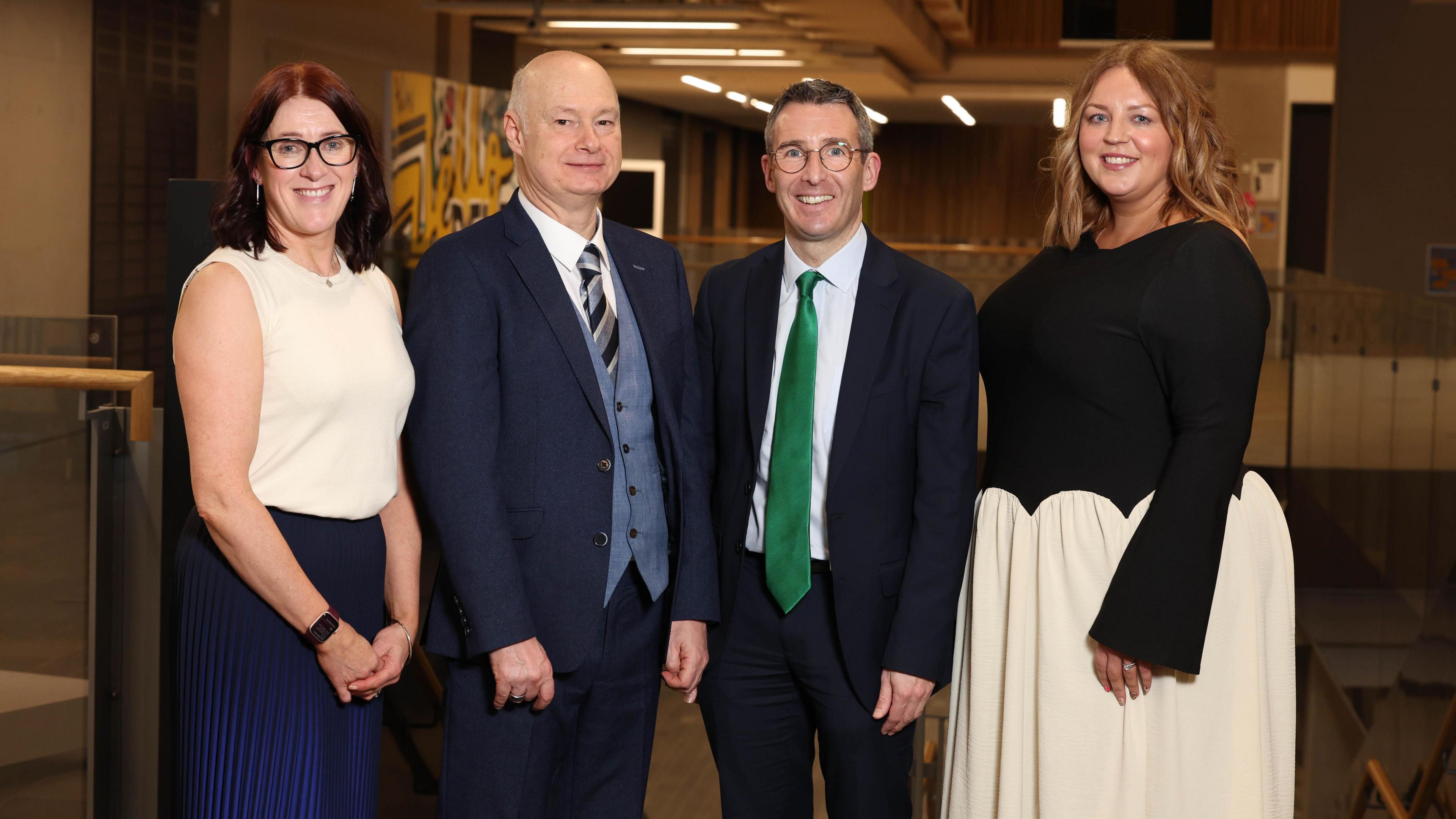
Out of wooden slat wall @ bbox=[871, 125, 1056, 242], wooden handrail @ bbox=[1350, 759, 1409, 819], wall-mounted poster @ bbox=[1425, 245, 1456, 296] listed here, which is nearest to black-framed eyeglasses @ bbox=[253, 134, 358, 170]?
wooden handrail @ bbox=[1350, 759, 1409, 819]

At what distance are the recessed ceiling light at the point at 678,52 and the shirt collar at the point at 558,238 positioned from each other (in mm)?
11937

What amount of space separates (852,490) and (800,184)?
54cm

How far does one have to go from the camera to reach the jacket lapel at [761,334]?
86.0 inches

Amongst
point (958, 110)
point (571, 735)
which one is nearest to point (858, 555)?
point (571, 735)

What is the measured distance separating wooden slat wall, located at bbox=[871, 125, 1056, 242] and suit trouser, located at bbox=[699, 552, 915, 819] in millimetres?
21936

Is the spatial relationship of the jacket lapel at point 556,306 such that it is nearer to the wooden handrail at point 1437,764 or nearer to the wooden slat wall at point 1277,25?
the wooden handrail at point 1437,764

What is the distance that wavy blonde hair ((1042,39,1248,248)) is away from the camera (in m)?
2.01

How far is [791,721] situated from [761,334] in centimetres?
70

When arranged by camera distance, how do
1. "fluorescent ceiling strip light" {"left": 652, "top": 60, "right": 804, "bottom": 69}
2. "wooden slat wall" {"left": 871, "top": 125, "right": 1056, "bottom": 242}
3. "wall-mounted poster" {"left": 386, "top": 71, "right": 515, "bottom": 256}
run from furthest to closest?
"wooden slat wall" {"left": 871, "top": 125, "right": 1056, "bottom": 242} → "fluorescent ceiling strip light" {"left": 652, "top": 60, "right": 804, "bottom": 69} → "wall-mounted poster" {"left": 386, "top": 71, "right": 515, "bottom": 256}

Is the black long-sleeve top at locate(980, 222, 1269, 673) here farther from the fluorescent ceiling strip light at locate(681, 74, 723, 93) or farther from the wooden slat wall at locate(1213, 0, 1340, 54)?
the wooden slat wall at locate(1213, 0, 1340, 54)

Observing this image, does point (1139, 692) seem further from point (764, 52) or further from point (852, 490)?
point (764, 52)

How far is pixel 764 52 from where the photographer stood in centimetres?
1412

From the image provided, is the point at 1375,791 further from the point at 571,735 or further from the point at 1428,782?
the point at 571,735

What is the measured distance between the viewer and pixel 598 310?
6.73ft
